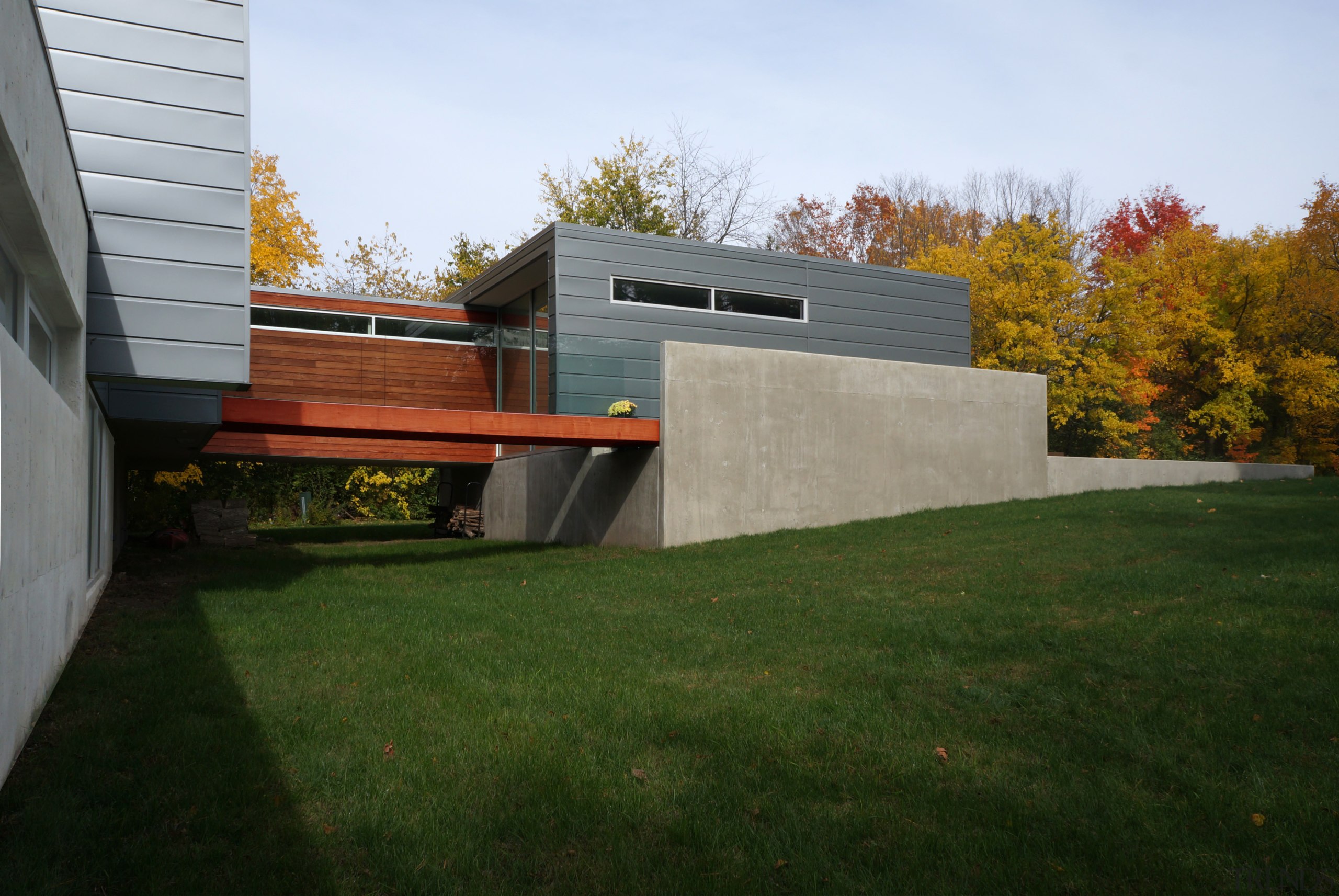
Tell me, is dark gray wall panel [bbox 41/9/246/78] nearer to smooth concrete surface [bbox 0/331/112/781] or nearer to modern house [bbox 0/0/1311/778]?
modern house [bbox 0/0/1311/778]

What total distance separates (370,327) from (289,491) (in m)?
10.6

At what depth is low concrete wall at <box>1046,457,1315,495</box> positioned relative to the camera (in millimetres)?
19359

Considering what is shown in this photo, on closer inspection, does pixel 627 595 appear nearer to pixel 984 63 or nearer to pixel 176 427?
pixel 176 427

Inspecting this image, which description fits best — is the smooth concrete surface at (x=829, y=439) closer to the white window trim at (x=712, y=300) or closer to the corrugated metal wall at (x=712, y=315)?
the corrugated metal wall at (x=712, y=315)

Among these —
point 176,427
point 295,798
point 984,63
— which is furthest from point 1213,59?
point 295,798

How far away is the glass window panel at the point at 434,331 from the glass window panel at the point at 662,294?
4.87 meters

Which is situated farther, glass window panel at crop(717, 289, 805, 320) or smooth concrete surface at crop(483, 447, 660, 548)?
glass window panel at crop(717, 289, 805, 320)

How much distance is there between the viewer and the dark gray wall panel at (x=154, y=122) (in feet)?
27.7

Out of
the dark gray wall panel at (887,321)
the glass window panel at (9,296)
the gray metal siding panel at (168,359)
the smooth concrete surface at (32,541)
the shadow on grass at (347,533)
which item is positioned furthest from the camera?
the shadow on grass at (347,533)

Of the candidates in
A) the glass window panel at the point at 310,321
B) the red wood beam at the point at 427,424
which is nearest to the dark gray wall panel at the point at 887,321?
the red wood beam at the point at 427,424

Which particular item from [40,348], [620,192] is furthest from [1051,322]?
[40,348]

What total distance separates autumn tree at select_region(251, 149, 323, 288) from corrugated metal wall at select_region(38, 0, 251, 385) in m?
16.3

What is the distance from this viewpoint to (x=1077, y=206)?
36938 millimetres

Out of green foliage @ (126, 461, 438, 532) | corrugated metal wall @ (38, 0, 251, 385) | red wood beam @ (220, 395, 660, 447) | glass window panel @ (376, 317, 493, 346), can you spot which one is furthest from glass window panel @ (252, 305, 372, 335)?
corrugated metal wall @ (38, 0, 251, 385)
